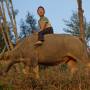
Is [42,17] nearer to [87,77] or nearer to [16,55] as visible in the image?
[16,55]

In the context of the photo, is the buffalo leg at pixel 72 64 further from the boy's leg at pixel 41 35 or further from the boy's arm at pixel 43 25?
the boy's arm at pixel 43 25

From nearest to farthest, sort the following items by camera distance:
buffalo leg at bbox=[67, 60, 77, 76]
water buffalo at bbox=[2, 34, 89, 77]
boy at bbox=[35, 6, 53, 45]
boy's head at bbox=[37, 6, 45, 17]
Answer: boy's head at bbox=[37, 6, 45, 17] → boy at bbox=[35, 6, 53, 45] → buffalo leg at bbox=[67, 60, 77, 76] → water buffalo at bbox=[2, 34, 89, 77]

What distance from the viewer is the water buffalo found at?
12.9 meters

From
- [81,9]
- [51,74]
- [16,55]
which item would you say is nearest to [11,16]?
[81,9]

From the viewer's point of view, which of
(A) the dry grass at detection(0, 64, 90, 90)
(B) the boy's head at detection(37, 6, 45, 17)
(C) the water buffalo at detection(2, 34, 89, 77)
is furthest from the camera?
(C) the water buffalo at detection(2, 34, 89, 77)

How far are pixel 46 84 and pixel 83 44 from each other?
464 cm

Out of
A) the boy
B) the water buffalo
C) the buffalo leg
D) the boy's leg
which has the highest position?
the boy

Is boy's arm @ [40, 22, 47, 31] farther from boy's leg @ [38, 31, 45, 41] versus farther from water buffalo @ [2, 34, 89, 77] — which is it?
water buffalo @ [2, 34, 89, 77]

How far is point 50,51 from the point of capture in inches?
519

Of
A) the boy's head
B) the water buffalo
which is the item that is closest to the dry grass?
the boy's head

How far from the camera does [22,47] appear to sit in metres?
13.2

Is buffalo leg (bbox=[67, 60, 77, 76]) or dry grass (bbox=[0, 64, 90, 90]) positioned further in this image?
buffalo leg (bbox=[67, 60, 77, 76])

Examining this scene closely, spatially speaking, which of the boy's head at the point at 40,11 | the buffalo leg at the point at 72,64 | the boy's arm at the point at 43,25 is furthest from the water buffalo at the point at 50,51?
the boy's head at the point at 40,11

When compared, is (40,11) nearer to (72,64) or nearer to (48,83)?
(72,64)
